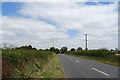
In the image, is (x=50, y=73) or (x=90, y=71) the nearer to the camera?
(x=50, y=73)

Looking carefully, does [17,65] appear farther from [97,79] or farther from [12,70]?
[97,79]

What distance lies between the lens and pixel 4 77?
29.5 feet

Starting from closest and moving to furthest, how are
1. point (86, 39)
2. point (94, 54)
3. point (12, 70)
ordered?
point (12, 70) → point (94, 54) → point (86, 39)

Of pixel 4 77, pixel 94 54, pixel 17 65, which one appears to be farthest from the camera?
pixel 94 54

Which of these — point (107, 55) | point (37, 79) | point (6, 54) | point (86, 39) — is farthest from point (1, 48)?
point (86, 39)

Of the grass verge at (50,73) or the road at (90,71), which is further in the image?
the road at (90,71)

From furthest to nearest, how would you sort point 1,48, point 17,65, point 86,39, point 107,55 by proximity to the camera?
point 86,39
point 107,55
point 1,48
point 17,65

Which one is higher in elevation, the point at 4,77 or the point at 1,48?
the point at 1,48

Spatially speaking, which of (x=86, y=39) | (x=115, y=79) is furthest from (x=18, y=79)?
(x=86, y=39)

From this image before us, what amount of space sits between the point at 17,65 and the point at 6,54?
0.86 meters

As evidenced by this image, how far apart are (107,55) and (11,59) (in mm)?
41483

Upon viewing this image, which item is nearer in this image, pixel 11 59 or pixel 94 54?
pixel 11 59

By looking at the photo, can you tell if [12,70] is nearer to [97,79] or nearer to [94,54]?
[97,79]

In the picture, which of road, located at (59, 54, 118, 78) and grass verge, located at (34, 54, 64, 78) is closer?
grass verge, located at (34, 54, 64, 78)
